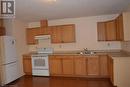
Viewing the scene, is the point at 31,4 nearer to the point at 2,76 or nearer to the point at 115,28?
the point at 2,76

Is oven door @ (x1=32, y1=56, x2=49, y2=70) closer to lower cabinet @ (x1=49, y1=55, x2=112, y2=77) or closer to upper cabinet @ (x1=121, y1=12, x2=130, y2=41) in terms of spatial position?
lower cabinet @ (x1=49, y1=55, x2=112, y2=77)

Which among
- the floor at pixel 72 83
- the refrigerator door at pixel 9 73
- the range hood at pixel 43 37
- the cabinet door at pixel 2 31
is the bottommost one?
the floor at pixel 72 83

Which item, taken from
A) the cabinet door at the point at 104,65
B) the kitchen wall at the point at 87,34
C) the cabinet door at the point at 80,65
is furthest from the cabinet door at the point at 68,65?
the cabinet door at the point at 104,65

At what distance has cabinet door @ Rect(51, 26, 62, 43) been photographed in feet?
19.4

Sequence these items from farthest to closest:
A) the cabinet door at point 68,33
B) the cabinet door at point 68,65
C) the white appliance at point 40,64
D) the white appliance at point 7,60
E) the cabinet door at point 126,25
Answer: the cabinet door at point 68,33 → the white appliance at point 40,64 → the cabinet door at point 68,65 → the white appliance at point 7,60 → the cabinet door at point 126,25

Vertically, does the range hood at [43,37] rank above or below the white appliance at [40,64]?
→ above

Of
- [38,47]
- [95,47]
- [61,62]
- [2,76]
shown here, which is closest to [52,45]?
[38,47]

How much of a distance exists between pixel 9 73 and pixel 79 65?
7.31 feet

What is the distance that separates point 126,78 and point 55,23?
3299 millimetres

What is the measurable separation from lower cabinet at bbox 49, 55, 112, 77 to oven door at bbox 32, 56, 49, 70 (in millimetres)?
182

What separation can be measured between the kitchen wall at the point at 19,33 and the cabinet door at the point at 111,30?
3125 millimetres

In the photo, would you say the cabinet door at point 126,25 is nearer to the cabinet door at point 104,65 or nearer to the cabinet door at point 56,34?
the cabinet door at point 104,65

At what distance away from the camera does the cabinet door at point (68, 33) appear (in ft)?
19.0

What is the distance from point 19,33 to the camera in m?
5.84
